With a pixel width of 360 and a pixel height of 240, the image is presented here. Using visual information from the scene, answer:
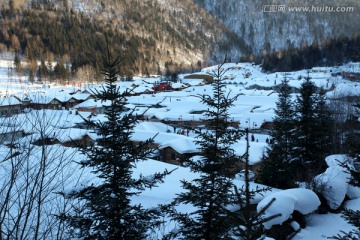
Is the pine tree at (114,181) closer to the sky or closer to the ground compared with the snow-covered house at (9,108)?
closer to the ground

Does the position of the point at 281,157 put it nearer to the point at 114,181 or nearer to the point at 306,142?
the point at 306,142

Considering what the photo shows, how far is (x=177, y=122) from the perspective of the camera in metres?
28.5

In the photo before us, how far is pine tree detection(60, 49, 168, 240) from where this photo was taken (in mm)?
3416

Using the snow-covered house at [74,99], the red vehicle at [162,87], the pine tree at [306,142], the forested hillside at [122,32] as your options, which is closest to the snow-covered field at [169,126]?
the snow-covered house at [74,99]

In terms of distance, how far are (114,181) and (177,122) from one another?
24.9 m

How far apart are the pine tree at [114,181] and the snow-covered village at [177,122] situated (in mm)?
18

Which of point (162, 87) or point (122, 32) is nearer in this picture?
point (162, 87)

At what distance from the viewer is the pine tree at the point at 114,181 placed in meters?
3.42

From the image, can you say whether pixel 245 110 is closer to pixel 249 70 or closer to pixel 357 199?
pixel 357 199

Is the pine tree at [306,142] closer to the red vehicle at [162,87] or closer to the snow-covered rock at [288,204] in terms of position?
the snow-covered rock at [288,204]

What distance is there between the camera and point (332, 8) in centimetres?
15462

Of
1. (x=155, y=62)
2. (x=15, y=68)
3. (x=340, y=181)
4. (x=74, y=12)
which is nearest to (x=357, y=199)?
(x=340, y=181)

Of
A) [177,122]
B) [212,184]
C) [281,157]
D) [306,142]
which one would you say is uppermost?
[212,184]

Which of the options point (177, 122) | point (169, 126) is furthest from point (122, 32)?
point (169, 126)
